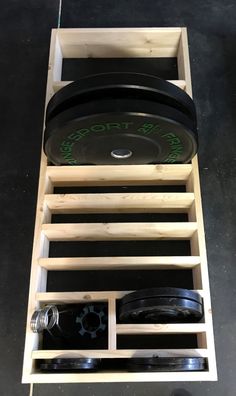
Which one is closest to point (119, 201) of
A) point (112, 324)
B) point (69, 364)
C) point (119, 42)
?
point (112, 324)

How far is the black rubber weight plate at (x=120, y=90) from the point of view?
127cm

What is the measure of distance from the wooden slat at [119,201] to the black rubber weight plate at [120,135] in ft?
0.46

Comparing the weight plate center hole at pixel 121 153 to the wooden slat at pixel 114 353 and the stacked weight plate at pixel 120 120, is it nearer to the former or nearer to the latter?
the stacked weight plate at pixel 120 120

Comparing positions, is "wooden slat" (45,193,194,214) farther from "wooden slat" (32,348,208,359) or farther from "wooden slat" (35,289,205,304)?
"wooden slat" (32,348,208,359)

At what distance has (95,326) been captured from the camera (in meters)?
1.51

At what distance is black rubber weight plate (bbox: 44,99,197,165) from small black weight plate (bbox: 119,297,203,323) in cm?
55

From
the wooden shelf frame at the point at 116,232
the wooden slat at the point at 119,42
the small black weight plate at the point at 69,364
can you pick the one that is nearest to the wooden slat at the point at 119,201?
the wooden shelf frame at the point at 116,232

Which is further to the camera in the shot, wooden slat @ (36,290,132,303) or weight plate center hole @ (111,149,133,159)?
weight plate center hole @ (111,149,133,159)

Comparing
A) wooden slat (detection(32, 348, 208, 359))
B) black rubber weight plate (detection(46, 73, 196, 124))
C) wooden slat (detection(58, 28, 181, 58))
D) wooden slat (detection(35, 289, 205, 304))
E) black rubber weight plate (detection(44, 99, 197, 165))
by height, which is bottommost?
wooden slat (detection(32, 348, 208, 359))

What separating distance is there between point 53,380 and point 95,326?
25 cm

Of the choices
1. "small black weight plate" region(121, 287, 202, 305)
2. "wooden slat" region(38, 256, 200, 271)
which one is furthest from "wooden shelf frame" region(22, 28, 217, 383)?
"small black weight plate" region(121, 287, 202, 305)

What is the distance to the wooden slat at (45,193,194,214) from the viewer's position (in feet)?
5.05

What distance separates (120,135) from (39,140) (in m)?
0.52

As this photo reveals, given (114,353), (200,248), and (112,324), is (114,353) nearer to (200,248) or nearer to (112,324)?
(112,324)
